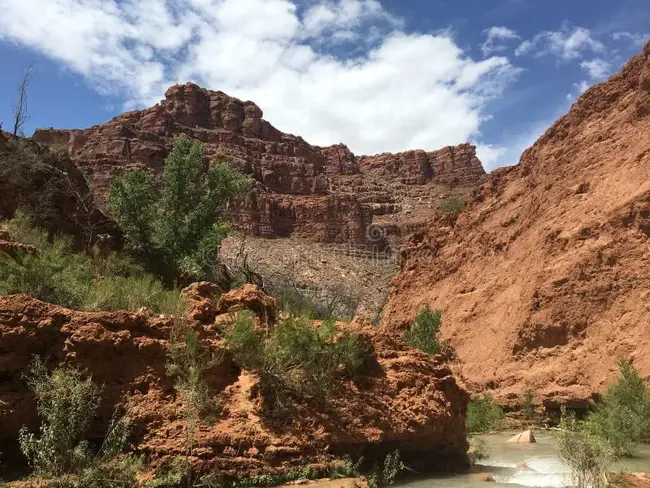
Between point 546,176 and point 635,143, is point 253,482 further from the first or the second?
point 546,176

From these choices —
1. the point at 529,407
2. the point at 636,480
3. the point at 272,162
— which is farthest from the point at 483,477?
the point at 272,162

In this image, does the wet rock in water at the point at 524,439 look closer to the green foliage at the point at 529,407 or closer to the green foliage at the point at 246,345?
the green foliage at the point at 529,407

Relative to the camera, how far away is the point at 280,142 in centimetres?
9544

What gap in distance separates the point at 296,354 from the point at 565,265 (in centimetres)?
1556

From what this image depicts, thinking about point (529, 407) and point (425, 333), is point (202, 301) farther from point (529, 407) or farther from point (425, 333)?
point (425, 333)

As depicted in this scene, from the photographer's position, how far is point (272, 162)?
281 feet

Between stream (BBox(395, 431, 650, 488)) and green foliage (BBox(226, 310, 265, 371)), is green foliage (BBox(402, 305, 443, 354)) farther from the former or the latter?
green foliage (BBox(226, 310, 265, 371))

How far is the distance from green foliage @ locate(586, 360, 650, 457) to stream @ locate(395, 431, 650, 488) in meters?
0.33

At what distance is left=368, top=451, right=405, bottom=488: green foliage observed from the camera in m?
6.82

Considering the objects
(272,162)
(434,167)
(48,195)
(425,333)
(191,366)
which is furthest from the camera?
(434,167)

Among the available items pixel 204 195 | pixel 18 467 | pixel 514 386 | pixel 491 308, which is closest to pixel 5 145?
pixel 204 195

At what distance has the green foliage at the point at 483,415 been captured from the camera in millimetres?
16250

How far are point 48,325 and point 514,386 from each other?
1682 centimetres

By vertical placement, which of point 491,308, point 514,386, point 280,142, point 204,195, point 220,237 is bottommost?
point 514,386
